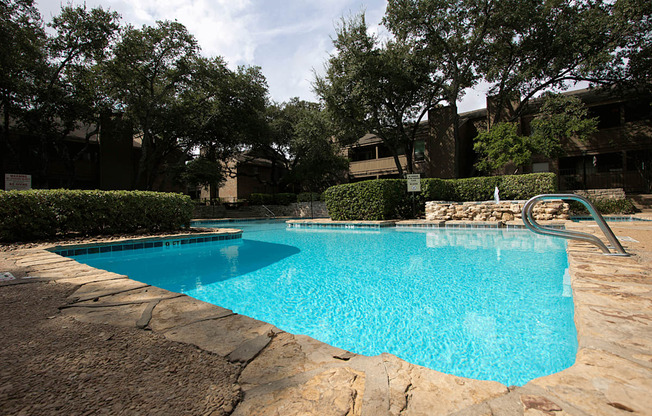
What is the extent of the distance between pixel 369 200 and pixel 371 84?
364 inches

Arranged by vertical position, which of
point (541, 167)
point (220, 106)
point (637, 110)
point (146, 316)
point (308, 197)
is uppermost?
point (220, 106)

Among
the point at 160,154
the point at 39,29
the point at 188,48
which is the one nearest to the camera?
the point at 39,29

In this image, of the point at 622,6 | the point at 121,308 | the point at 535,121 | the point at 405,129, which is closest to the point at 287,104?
the point at 405,129

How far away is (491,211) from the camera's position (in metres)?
12.4

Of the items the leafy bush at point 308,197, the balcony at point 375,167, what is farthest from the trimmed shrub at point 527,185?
the leafy bush at point 308,197

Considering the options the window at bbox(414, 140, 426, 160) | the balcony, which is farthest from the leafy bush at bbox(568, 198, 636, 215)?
the balcony

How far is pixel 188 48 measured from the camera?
20.4m

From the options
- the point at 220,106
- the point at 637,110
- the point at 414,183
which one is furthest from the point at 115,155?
the point at 637,110

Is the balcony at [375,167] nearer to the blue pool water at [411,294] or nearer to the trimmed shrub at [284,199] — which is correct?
the trimmed shrub at [284,199]

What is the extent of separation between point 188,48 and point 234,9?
1216cm

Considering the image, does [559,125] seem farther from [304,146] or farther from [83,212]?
[83,212]

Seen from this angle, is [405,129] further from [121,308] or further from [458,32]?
[121,308]

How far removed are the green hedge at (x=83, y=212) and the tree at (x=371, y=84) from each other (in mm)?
13432

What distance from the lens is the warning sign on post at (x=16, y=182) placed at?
1037 centimetres
